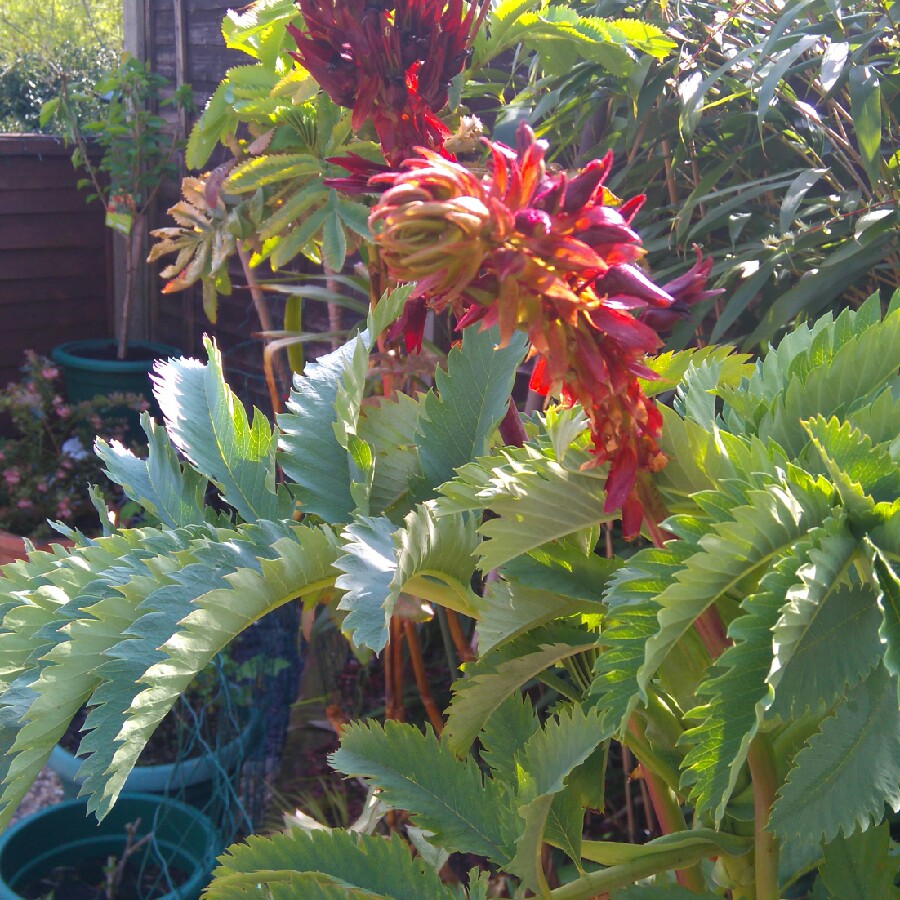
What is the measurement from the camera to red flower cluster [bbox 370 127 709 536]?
38 cm

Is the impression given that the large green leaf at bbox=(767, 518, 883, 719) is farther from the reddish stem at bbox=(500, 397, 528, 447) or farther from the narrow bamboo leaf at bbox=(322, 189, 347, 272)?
the narrow bamboo leaf at bbox=(322, 189, 347, 272)

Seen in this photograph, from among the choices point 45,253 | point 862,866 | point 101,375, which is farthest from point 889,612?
point 45,253

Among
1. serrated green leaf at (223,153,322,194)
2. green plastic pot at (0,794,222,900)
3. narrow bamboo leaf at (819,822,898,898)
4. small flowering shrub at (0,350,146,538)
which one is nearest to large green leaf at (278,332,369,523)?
narrow bamboo leaf at (819,822,898,898)

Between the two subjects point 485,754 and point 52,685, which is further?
point 485,754

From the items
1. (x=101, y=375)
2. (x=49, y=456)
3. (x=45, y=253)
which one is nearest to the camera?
(x=49, y=456)

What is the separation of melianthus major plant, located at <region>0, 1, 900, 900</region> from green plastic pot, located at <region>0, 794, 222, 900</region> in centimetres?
110

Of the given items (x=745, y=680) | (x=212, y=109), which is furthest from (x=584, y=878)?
(x=212, y=109)

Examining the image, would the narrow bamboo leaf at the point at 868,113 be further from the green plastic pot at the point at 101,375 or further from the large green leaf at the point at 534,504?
the green plastic pot at the point at 101,375

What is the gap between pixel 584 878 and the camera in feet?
1.91

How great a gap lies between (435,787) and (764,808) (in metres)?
0.20

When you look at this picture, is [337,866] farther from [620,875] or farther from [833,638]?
[833,638]

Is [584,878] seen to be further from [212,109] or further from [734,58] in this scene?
[212,109]

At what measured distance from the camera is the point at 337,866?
58 centimetres

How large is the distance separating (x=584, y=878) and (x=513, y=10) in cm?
98
